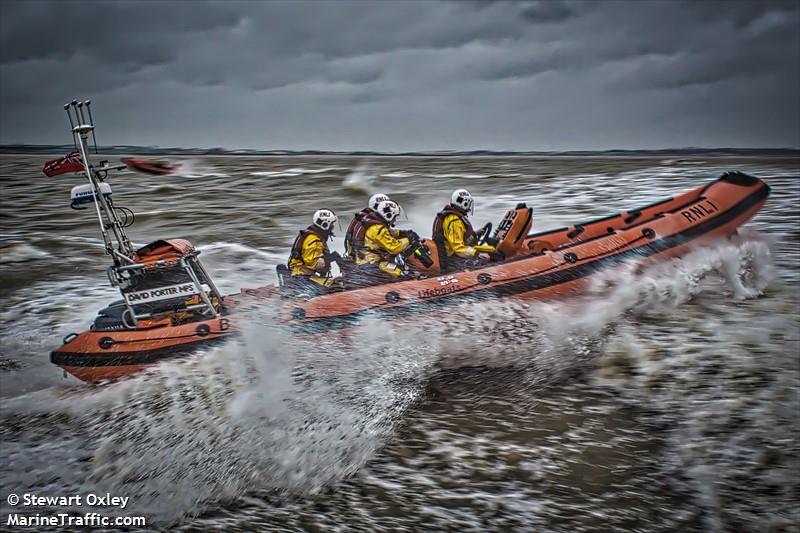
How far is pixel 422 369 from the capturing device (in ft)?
19.1

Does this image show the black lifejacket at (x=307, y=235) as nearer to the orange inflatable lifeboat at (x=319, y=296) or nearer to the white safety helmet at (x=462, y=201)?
the orange inflatable lifeboat at (x=319, y=296)

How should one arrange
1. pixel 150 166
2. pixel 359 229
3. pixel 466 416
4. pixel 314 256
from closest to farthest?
1. pixel 466 416
2. pixel 150 166
3. pixel 314 256
4. pixel 359 229

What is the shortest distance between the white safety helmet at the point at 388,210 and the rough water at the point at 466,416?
3.31 ft

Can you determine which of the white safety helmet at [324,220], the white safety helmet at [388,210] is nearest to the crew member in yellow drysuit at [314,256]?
the white safety helmet at [324,220]

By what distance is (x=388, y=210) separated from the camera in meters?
6.22

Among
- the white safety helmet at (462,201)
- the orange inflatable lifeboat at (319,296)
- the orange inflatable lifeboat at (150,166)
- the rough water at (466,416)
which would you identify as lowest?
the rough water at (466,416)

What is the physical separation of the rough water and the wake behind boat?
6.4 inches

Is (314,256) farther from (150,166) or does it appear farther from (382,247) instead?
(150,166)

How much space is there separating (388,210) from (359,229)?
32 centimetres

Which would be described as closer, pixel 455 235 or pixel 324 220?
pixel 324 220

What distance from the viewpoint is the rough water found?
161 inches

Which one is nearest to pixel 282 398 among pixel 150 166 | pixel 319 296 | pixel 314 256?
pixel 319 296

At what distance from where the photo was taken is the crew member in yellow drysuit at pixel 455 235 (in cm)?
646

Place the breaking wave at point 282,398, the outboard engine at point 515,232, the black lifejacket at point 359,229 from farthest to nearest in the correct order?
the outboard engine at point 515,232 < the black lifejacket at point 359,229 < the breaking wave at point 282,398
